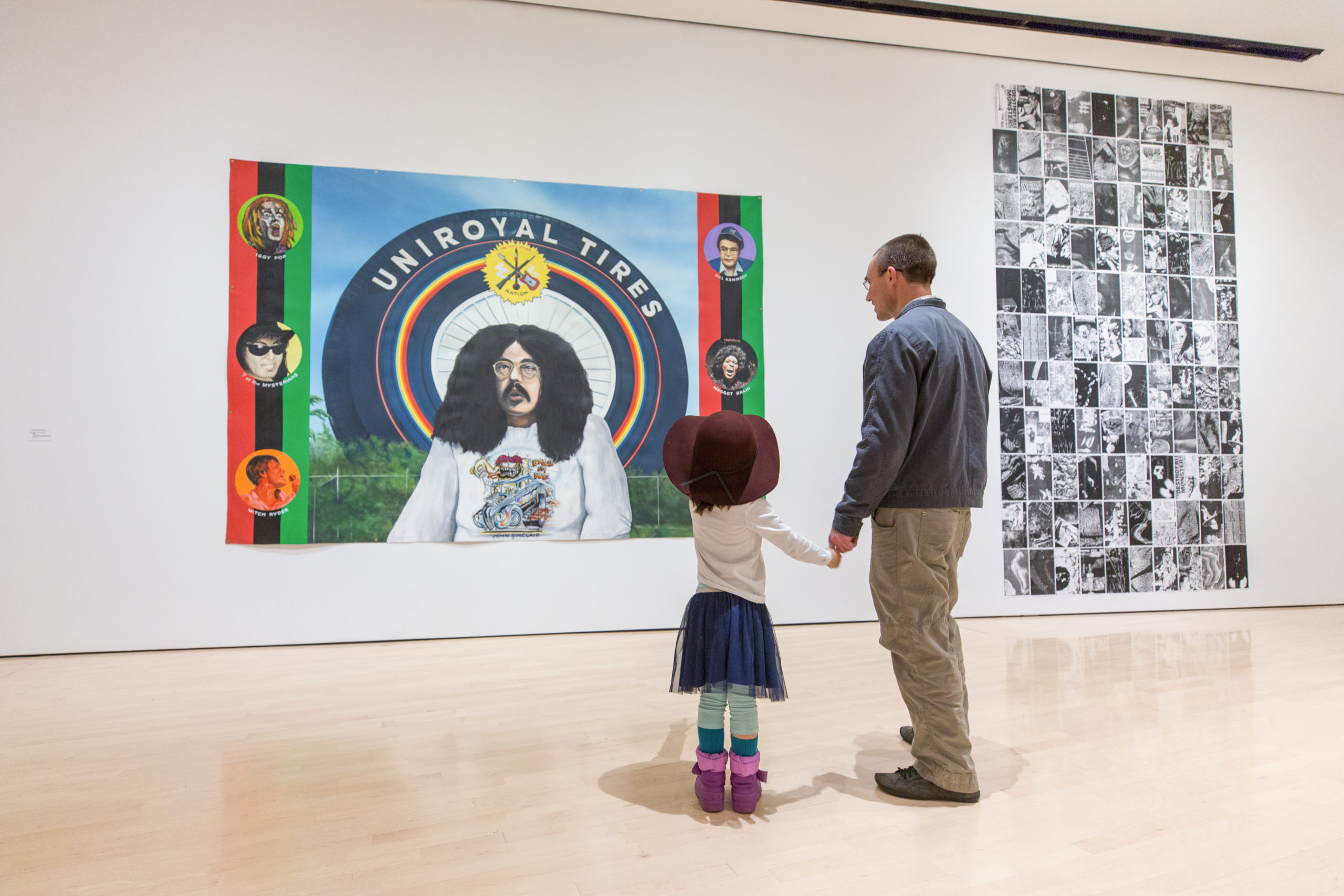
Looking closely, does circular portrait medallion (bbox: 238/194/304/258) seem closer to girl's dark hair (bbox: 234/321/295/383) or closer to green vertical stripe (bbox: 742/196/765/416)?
girl's dark hair (bbox: 234/321/295/383)

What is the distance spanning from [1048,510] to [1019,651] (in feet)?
4.87

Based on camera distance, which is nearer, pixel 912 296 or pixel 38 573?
pixel 912 296

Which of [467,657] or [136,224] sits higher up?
[136,224]

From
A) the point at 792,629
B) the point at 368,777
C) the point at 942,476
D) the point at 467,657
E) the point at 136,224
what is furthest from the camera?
the point at 792,629

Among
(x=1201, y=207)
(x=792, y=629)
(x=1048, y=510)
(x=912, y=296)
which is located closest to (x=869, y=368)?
(x=912, y=296)

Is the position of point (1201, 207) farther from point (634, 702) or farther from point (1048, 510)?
point (634, 702)

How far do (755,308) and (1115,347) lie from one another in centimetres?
254

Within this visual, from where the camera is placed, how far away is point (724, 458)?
2.01m

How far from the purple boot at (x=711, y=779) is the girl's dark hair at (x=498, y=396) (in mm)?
2654

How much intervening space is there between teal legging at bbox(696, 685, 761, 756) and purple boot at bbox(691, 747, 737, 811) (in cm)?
2

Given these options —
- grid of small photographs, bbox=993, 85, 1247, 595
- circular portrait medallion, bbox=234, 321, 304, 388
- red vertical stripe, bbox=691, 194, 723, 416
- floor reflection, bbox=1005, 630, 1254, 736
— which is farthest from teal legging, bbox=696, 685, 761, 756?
grid of small photographs, bbox=993, 85, 1247, 595

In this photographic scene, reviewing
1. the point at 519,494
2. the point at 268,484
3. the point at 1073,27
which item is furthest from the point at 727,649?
the point at 1073,27

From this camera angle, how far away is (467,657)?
3.83 metres

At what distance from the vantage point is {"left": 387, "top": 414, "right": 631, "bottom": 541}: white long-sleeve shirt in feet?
14.1
